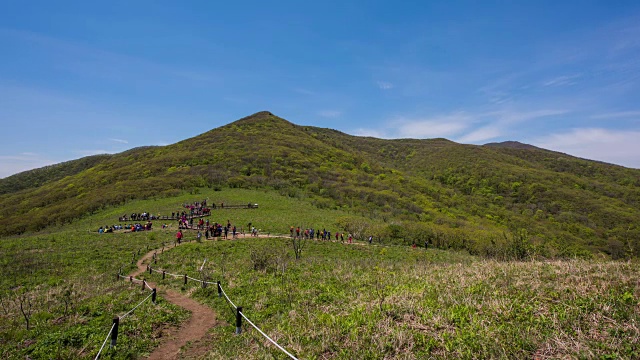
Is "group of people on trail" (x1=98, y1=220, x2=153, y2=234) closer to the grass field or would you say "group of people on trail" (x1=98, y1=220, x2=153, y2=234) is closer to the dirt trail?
the grass field

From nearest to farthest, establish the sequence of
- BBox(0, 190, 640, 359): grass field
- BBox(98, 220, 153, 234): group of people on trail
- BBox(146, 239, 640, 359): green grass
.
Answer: BBox(146, 239, 640, 359): green grass → BBox(0, 190, 640, 359): grass field → BBox(98, 220, 153, 234): group of people on trail

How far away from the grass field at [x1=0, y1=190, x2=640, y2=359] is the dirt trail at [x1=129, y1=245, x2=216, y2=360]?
0.32 meters

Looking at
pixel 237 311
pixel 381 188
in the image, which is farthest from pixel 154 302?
pixel 381 188

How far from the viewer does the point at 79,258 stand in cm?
2075

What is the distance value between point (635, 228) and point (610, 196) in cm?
3186

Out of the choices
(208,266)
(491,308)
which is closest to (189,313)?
(208,266)

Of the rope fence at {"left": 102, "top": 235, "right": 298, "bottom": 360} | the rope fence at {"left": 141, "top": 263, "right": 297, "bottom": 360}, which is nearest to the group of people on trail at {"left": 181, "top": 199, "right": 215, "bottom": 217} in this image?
the rope fence at {"left": 102, "top": 235, "right": 298, "bottom": 360}

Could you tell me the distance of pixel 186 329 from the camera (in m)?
9.26

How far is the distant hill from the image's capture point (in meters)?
51.0

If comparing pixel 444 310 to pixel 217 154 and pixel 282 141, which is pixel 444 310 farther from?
pixel 282 141

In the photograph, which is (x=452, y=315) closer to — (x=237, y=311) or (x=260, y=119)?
(x=237, y=311)

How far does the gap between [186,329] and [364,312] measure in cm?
565

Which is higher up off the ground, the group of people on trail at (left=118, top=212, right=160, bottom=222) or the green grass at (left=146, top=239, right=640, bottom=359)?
the green grass at (left=146, top=239, right=640, bottom=359)

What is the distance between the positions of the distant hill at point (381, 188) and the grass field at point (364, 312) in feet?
61.3
